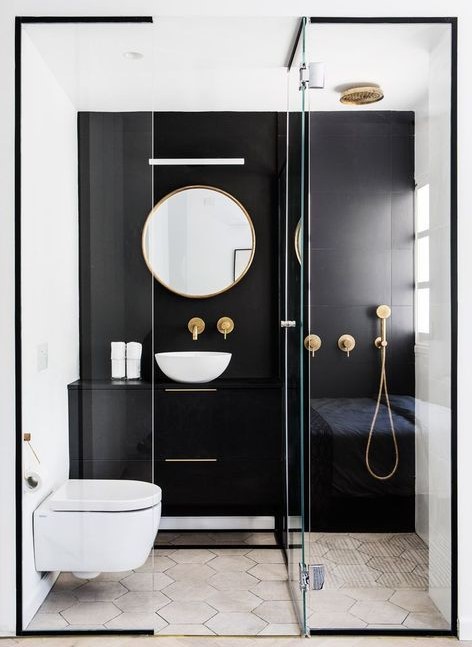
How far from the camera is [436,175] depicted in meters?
2.51

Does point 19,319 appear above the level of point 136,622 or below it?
above

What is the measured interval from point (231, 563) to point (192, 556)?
0.64 feet

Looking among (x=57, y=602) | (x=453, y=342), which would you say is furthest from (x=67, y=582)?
(x=453, y=342)

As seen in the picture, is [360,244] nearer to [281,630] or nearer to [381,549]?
[381,549]

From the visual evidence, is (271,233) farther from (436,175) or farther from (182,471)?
(182,471)

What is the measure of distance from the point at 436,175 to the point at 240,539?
80.1 inches

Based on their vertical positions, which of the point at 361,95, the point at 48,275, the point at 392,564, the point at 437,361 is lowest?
the point at 392,564

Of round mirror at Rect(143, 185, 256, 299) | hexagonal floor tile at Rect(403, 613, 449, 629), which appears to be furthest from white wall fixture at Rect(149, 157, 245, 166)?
hexagonal floor tile at Rect(403, 613, 449, 629)

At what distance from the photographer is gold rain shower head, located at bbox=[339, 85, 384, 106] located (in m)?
2.57

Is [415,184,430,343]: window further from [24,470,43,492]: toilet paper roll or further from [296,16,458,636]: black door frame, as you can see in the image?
[24,470,43,492]: toilet paper roll

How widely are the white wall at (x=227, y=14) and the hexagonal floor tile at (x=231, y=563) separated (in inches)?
37.8

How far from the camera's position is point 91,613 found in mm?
2457

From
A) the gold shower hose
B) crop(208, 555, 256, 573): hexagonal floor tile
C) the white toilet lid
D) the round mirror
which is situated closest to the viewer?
the white toilet lid

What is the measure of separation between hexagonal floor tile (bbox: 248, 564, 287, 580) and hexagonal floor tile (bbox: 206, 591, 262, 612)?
0.55 feet
